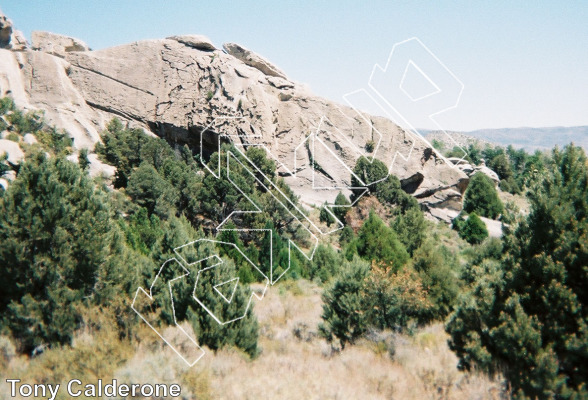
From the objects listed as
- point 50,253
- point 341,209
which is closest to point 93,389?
point 50,253

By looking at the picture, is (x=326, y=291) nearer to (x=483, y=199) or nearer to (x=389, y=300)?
(x=389, y=300)

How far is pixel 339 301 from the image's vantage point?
30.1ft

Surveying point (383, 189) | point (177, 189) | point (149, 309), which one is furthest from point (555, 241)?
point (383, 189)

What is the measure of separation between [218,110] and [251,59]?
345 inches

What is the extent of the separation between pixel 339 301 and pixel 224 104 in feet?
94.2

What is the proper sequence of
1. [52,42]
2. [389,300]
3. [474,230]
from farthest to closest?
[52,42] < [474,230] < [389,300]

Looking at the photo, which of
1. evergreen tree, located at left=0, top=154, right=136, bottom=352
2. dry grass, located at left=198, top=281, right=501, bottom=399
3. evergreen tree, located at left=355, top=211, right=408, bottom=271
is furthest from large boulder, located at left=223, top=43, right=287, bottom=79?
evergreen tree, located at left=0, top=154, right=136, bottom=352

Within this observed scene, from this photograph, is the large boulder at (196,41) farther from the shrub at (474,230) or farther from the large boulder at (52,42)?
the shrub at (474,230)

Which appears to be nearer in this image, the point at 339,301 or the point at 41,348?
the point at 41,348

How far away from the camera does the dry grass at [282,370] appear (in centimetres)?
510

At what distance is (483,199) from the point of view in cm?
3541

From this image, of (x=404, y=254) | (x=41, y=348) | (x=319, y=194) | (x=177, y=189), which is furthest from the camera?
(x=319, y=194)

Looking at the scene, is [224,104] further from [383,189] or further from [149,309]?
[149,309]

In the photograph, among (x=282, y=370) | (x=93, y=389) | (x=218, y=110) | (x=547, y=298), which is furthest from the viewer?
(x=218, y=110)
